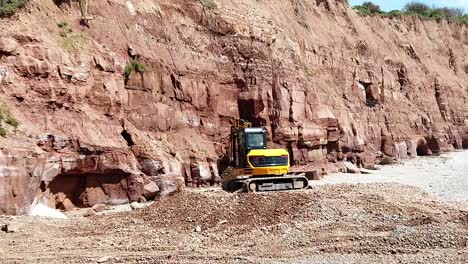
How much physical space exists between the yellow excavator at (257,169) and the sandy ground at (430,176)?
4903mm

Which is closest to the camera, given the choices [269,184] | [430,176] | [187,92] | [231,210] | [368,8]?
[231,210]

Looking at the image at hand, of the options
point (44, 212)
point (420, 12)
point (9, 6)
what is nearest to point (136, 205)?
point (44, 212)

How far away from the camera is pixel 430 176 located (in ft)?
94.5

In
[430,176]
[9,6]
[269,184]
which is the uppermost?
[9,6]

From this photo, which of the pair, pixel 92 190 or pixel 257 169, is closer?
pixel 92 190

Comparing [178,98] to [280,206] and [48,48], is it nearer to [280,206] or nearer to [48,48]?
[48,48]

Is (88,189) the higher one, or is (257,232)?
(88,189)

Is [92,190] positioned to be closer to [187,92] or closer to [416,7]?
[187,92]

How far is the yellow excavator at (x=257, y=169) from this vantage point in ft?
60.8

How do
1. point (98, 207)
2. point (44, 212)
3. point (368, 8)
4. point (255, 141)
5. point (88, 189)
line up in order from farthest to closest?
point (368, 8)
point (255, 141)
point (88, 189)
point (98, 207)
point (44, 212)

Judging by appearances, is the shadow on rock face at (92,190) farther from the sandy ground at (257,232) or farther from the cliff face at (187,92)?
the sandy ground at (257,232)

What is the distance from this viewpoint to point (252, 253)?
1038cm

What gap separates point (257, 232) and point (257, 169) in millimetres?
6696

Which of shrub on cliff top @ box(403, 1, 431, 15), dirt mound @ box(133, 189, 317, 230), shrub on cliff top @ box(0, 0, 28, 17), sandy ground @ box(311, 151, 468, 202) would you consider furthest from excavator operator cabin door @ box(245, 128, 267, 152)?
shrub on cliff top @ box(403, 1, 431, 15)
